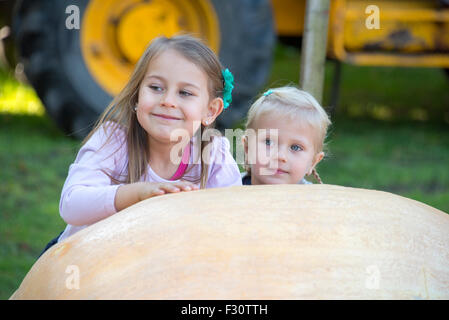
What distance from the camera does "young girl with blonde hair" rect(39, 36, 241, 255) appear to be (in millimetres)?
2283

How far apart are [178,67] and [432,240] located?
1.01 meters

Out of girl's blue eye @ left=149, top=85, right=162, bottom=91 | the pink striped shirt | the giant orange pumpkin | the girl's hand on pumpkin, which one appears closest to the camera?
the giant orange pumpkin

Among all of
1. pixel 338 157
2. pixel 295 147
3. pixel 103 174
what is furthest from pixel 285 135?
pixel 338 157

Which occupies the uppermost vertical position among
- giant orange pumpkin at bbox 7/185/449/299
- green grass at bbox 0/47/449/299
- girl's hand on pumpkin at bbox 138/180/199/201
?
girl's hand on pumpkin at bbox 138/180/199/201

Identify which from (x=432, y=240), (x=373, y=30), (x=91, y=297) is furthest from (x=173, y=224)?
(x=373, y=30)

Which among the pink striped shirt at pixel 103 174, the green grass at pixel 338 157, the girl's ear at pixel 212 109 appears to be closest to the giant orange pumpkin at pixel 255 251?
the pink striped shirt at pixel 103 174

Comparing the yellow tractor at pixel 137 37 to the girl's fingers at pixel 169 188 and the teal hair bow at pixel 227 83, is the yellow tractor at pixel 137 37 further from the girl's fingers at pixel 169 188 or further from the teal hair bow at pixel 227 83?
the girl's fingers at pixel 169 188

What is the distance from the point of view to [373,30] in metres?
6.35

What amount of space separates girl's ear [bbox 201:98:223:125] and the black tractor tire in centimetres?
328

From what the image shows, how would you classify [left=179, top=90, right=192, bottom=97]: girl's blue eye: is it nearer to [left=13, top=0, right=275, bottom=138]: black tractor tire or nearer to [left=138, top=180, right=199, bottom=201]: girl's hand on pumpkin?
[left=138, top=180, right=199, bottom=201]: girl's hand on pumpkin

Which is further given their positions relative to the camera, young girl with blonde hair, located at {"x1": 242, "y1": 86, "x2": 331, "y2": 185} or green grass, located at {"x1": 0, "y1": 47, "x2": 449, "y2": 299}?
green grass, located at {"x1": 0, "y1": 47, "x2": 449, "y2": 299}

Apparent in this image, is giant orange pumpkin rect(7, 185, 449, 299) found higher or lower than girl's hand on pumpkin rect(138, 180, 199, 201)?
lower

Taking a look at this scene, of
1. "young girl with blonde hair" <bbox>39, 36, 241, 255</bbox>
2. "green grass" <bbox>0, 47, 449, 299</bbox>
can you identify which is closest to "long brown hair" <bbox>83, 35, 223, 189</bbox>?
"young girl with blonde hair" <bbox>39, 36, 241, 255</bbox>
